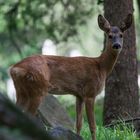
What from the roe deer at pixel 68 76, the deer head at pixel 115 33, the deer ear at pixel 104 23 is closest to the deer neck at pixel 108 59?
the roe deer at pixel 68 76

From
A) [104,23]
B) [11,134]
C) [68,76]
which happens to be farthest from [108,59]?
[11,134]

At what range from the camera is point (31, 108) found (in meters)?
Result: 6.74

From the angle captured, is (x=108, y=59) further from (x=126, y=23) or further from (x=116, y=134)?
(x=116, y=134)

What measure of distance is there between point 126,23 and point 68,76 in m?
1.33

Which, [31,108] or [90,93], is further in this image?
[90,93]

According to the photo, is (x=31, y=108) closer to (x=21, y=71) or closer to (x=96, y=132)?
(x=21, y=71)

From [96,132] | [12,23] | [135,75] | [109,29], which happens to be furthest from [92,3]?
[96,132]

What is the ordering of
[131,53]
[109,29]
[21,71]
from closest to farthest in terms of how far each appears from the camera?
[21,71] < [109,29] < [131,53]

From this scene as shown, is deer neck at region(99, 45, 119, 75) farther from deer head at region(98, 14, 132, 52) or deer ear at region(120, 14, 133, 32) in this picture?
deer ear at region(120, 14, 133, 32)

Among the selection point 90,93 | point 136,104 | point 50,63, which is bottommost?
point 136,104

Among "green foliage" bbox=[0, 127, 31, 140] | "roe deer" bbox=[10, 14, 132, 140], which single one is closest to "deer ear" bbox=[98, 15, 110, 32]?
"roe deer" bbox=[10, 14, 132, 140]

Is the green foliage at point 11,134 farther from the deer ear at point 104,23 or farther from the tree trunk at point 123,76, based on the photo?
the tree trunk at point 123,76

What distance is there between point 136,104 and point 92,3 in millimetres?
6555

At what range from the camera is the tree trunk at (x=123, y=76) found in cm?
899
